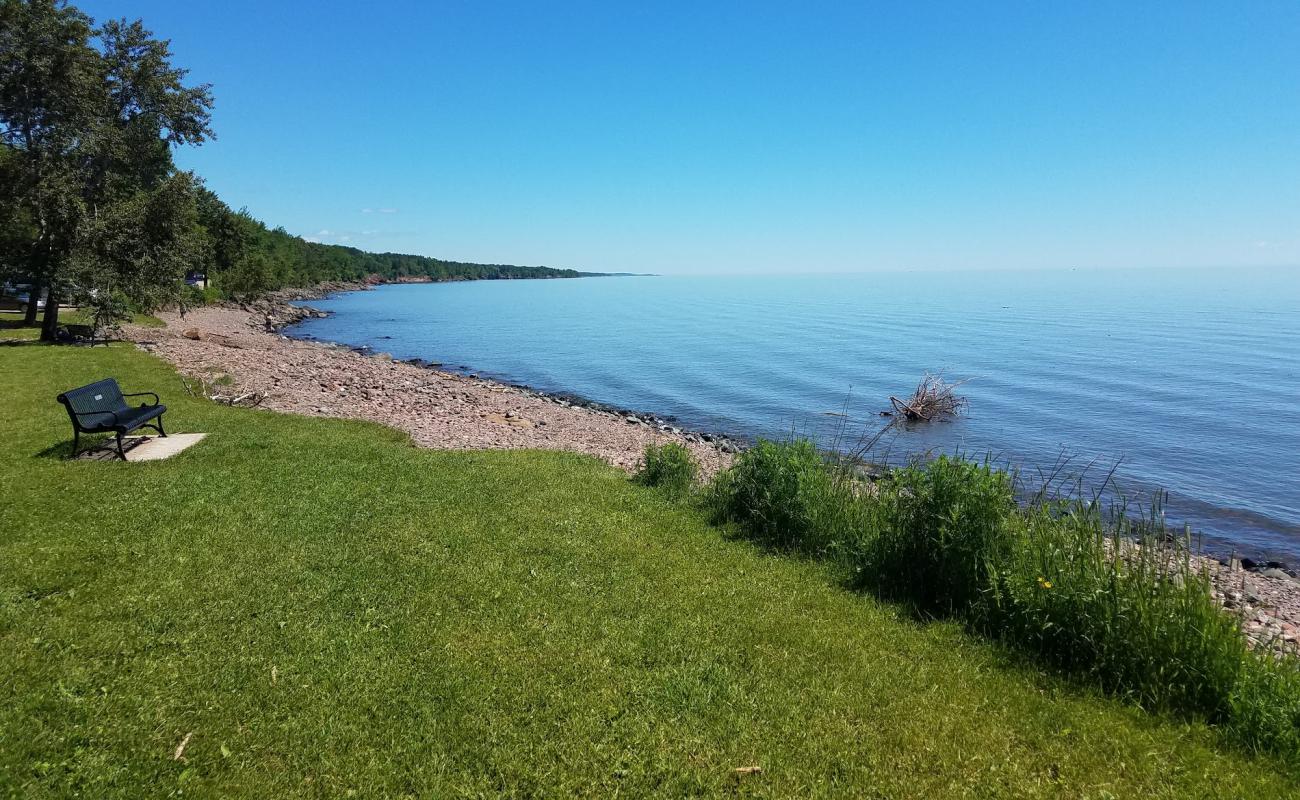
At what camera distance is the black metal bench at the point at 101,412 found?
10.8 metres

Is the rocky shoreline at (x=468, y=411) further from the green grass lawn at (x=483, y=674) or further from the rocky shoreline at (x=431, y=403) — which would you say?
the green grass lawn at (x=483, y=674)

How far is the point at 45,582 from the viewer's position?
21.4 ft

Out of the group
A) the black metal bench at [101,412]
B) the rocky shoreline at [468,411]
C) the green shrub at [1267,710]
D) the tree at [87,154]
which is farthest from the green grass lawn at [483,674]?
the tree at [87,154]

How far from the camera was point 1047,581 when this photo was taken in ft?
21.4

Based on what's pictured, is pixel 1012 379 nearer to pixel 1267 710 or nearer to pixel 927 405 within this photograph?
pixel 927 405

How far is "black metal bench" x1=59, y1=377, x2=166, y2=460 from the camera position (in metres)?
10.8

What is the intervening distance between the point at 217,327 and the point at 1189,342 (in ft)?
Result: 262

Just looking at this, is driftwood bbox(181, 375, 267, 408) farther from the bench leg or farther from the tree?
the tree

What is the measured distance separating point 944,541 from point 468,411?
65.5 feet

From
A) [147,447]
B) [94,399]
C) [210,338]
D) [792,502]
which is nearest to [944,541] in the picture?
[792,502]

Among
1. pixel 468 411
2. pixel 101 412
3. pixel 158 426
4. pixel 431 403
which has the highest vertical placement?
pixel 101 412

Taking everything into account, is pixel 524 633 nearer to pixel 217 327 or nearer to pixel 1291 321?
pixel 217 327

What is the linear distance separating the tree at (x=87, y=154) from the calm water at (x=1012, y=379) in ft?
63.4

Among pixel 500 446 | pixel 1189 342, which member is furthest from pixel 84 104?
pixel 1189 342
